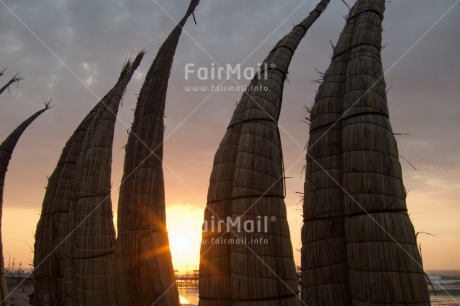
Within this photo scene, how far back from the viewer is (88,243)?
340 inches

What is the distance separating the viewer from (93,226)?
28.6ft

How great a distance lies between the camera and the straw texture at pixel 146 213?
802 cm

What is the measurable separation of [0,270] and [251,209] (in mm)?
10160

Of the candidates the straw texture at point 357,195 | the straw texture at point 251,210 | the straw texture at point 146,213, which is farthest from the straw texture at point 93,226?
the straw texture at point 357,195

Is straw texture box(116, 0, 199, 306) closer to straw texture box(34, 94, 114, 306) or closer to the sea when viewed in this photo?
straw texture box(34, 94, 114, 306)

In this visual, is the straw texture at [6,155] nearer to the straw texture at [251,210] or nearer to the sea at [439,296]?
the straw texture at [251,210]

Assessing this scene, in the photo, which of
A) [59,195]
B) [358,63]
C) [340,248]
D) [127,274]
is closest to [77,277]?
[127,274]

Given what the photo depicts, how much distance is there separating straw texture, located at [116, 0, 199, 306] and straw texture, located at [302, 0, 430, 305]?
2.98 metres

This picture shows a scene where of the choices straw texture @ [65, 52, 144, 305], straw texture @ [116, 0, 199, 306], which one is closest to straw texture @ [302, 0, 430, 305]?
straw texture @ [116, 0, 199, 306]

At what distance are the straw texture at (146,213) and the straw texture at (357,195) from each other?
2980mm

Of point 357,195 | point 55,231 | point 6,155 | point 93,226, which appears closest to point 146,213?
point 93,226

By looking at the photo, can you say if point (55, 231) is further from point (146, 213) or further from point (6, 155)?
point (146, 213)

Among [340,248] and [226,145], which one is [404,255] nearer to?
[340,248]

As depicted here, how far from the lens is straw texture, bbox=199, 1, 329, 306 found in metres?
6.80
